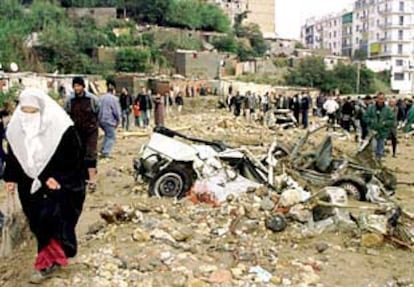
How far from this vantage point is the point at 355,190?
979 centimetres

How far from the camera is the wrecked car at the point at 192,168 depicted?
8.73 metres

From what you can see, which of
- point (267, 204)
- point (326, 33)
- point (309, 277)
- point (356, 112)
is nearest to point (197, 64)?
point (356, 112)

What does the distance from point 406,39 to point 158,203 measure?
10656 centimetres

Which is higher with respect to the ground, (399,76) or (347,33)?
(347,33)

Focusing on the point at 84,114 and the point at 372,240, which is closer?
the point at 372,240

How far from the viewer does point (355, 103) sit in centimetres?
2119

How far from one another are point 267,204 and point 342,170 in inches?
93.7

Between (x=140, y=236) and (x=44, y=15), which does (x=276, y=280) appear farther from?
(x=44, y=15)

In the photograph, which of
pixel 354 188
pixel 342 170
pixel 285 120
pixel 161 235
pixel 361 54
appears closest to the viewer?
pixel 161 235

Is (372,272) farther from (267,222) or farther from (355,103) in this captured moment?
(355,103)

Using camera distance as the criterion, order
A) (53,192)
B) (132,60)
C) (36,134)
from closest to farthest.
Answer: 1. (36,134)
2. (53,192)
3. (132,60)

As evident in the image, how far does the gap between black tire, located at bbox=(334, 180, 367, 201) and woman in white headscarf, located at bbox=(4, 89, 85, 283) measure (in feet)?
17.2

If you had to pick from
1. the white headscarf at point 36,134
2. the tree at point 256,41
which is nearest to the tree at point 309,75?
the tree at point 256,41

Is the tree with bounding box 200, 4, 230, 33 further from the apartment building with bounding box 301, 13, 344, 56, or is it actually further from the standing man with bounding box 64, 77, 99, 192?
the standing man with bounding box 64, 77, 99, 192
